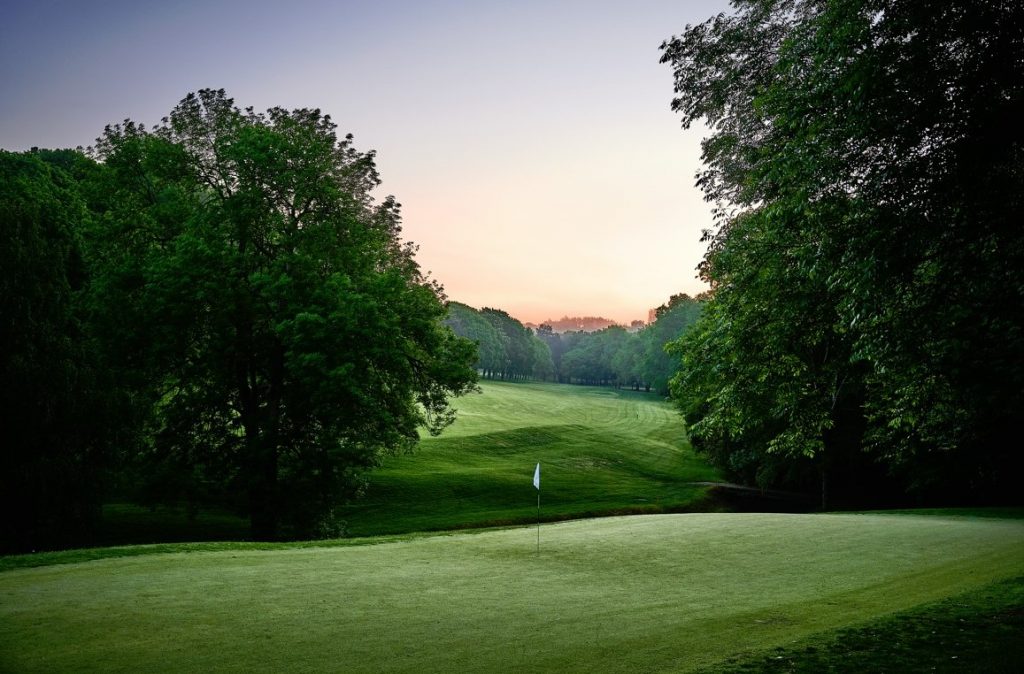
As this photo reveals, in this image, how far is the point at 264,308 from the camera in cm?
2595

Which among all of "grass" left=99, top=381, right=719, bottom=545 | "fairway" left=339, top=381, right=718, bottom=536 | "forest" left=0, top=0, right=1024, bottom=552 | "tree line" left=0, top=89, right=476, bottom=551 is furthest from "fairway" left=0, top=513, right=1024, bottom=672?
"fairway" left=339, top=381, right=718, bottom=536

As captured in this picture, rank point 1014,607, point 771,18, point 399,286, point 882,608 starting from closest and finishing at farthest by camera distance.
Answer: point 1014,607 < point 882,608 < point 771,18 < point 399,286

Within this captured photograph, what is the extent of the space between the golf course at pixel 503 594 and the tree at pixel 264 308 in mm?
7488

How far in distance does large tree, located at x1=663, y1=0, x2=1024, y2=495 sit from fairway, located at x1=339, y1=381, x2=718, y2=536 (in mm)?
20140

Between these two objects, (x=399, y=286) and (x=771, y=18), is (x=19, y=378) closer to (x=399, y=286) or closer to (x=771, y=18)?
(x=399, y=286)

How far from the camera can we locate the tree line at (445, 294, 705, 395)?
422 feet

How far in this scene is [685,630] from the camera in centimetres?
949

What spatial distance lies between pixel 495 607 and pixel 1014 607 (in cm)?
821

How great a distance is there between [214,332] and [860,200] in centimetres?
2371

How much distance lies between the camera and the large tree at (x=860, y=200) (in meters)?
10.1

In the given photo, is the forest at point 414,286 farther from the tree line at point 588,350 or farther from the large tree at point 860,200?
the tree line at point 588,350

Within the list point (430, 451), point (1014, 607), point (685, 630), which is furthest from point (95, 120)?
point (1014, 607)

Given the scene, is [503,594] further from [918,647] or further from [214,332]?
[214,332]

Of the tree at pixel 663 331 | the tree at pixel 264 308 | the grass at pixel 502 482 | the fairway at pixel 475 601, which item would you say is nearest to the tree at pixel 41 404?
the tree at pixel 264 308
